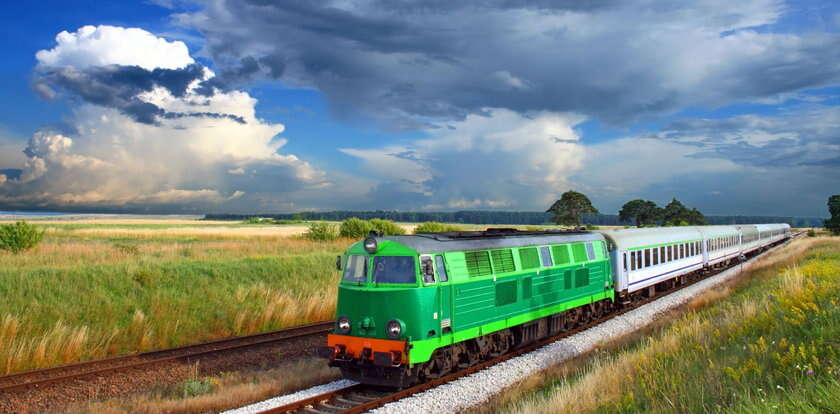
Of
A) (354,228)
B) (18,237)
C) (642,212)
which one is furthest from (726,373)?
(642,212)

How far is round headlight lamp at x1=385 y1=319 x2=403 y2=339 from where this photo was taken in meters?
11.4

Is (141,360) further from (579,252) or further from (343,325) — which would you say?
(579,252)

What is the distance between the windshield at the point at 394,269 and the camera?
1163cm

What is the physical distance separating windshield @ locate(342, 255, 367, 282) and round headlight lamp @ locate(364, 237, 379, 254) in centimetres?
26

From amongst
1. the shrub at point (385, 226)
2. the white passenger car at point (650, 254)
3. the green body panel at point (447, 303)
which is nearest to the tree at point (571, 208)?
the shrub at point (385, 226)

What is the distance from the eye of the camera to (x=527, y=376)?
12945 mm

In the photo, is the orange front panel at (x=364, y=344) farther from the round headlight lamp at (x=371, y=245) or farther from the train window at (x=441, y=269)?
the round headlight lamp at (x=371, y=245)

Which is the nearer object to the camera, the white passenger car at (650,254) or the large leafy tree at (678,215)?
the white passenger car at (650,254)

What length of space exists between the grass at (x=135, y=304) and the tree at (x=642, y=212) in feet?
351

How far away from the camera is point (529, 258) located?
14977 millimetres

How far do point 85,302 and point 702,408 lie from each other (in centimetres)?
1819

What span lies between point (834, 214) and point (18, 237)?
432 ft

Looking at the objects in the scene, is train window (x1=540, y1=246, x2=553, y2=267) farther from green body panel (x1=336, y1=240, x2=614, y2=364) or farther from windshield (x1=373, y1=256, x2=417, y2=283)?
windshield (x1=373, y1=256, x2=417, y2=283)

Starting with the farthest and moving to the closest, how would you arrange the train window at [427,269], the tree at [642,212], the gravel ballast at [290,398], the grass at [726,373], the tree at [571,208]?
the tree at [642,212], the tree at [571,208], the train window at [427,269], the gravel ballast at [290,398], the grass at [726,373]
